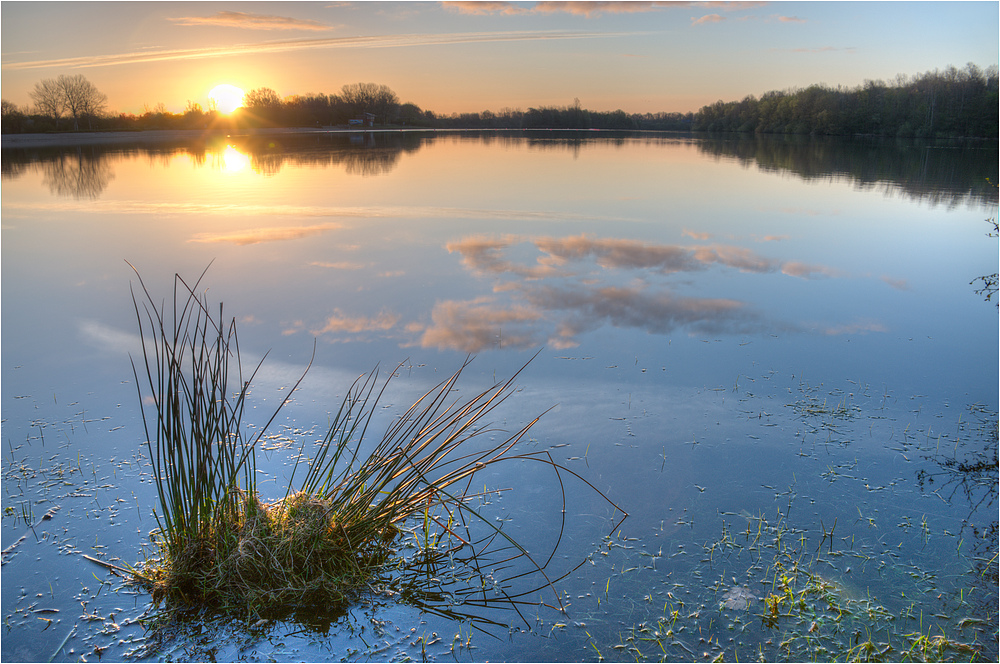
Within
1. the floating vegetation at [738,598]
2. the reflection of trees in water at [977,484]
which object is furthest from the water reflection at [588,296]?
the floating vegetation at [738,598]

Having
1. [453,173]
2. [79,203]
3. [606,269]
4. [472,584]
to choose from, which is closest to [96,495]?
[472,584]

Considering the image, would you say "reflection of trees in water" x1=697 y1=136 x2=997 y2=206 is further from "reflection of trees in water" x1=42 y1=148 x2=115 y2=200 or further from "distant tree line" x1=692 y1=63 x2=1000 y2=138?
"reflection of trees in water" x1=42 y1=148 x2=115 y2=200

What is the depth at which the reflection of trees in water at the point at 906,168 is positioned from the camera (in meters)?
14.7

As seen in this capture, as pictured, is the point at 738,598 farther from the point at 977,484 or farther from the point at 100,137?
the point at 100,137

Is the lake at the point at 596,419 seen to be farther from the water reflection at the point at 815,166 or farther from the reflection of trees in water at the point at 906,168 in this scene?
the water reflection at the point at 815,166

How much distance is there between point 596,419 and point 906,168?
2132 centimetres

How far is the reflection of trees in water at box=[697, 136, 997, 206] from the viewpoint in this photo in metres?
14.7

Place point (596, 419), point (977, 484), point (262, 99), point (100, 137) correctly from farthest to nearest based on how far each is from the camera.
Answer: point (262, 99) < point (100, 137) < point (596, 419) < point (977, 484)

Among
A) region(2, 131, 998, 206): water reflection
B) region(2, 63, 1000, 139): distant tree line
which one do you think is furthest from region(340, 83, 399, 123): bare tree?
region(2, 131, 998, 206): water reflection

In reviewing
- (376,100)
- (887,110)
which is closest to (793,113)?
(887,110)

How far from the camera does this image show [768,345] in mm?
5113

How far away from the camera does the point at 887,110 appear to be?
43.1 m

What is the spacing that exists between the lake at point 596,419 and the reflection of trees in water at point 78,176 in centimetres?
535

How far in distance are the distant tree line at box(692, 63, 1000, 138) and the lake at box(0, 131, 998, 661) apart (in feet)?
117
